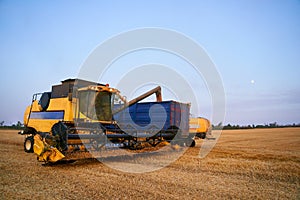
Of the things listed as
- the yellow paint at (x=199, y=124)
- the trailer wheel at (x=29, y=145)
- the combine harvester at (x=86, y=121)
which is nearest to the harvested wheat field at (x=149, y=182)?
the combine harvester at (x=86, y=121)

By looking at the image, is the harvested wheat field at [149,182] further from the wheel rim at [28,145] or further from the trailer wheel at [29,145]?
the wheel rim at [28,145]

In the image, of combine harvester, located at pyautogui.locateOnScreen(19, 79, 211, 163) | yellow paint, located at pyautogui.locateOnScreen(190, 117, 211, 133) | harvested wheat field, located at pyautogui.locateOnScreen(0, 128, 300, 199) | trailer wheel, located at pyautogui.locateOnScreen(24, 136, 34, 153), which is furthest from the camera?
Result: yellow paint, located at pyautogui.locateOnScreen(190, 117, 211, 133)

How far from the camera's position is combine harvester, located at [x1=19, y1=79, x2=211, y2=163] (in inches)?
276

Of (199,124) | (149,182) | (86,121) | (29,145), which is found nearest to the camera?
(149,182)

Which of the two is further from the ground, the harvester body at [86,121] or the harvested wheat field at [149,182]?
the harvester body at [86,121]

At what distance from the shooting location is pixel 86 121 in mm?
9281

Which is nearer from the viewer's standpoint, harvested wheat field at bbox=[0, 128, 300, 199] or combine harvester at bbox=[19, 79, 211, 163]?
harvested wheat field at bbox=[0, 128, 300, 199]

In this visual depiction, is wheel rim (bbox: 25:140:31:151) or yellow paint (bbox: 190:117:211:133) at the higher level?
yellow paint (bbox: 190:117:211:133)

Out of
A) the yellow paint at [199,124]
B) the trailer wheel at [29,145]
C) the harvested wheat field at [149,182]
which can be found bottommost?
the harvested wheat field at [149,182]

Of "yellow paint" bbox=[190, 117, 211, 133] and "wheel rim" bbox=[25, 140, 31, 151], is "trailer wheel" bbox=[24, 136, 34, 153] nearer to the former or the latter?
"wheel rim" bbox=[25, 140, 31, 151]

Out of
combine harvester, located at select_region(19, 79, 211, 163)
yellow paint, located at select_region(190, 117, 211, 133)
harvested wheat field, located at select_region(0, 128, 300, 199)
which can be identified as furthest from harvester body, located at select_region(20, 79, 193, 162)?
yellow paint, located at select_region(190, 117, 211, 133)

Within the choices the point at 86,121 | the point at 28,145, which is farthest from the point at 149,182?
the point at 28,145

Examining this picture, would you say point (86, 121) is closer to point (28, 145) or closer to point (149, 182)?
point (28, 145)

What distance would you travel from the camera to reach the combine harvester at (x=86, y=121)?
702cm
